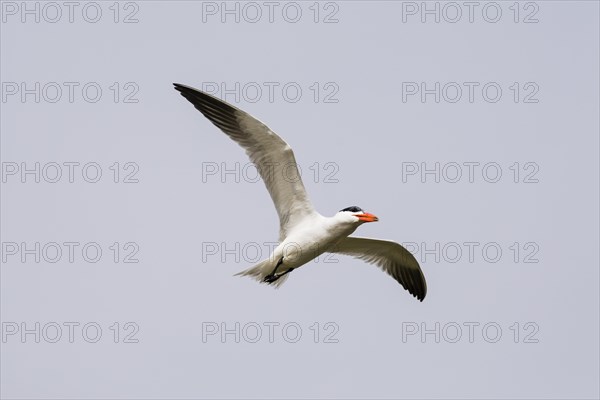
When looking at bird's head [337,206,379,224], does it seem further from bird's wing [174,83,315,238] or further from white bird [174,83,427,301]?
bird's wing [174,83,315,238]

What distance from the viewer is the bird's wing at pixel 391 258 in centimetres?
1916

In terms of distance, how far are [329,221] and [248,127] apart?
6.32 feet

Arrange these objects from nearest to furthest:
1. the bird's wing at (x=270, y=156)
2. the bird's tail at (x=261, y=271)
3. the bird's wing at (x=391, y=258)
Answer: the bird's wing at (x=270, y=156), the bird's tail at (x=261, y=271), the bird's wing at (x=391, y=258)

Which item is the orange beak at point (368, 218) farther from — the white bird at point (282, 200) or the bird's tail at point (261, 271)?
the bird's tail at point (261, 271)

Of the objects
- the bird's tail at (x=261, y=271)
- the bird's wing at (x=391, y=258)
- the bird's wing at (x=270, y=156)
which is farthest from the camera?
the bird's wing at (x=391, y=258)

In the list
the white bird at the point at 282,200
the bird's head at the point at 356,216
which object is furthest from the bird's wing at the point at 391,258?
the bird's head at the point at 356,216

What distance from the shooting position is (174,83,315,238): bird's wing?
673 inches

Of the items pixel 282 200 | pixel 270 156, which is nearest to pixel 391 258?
pixel 282 200

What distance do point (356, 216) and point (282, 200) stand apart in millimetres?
1237

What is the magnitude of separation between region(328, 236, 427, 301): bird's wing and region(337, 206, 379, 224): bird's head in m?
1.57

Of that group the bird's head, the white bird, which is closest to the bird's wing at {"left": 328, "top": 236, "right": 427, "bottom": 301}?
the white bird

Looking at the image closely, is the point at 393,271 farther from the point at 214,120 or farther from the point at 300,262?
the point at 214,120

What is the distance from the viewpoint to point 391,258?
19.8 metres

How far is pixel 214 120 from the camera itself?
17.6m
